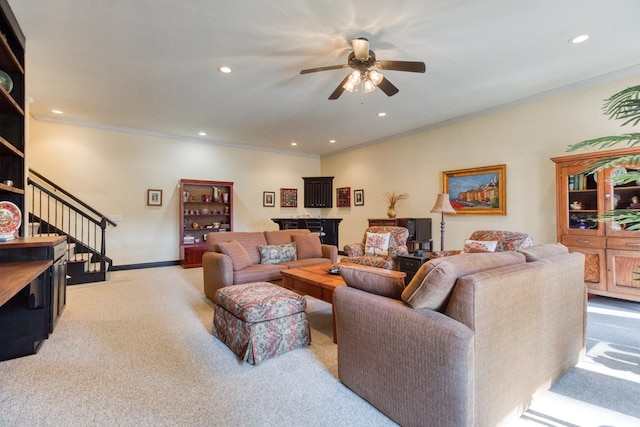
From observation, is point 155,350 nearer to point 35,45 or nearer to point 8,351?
point 8,351

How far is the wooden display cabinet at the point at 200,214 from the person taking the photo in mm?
6414

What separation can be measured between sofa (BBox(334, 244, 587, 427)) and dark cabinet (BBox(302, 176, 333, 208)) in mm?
6540

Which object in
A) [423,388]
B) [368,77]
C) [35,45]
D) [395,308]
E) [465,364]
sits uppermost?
[35,45]

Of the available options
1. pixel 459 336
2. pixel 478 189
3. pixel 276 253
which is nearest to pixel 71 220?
pixel 276 253

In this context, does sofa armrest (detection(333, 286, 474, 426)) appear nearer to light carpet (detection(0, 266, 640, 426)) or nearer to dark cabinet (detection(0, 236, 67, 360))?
light carpet (detection(0, 266, 640, 426))

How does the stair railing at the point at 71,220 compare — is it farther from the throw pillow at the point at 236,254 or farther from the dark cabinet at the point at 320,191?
the dark cabinet at the point at 320,191

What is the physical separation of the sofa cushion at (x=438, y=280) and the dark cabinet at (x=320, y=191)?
6.91m

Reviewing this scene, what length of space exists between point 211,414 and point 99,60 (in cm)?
389

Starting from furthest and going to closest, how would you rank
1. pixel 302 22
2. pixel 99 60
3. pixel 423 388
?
pixel 99 60 → pixel 302 22 → pixel 423 388

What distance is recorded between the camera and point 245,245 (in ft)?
14.4

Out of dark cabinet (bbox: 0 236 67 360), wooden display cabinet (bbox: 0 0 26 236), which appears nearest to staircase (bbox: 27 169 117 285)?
wooden display cabinet (bbox: 0 0 26 236)

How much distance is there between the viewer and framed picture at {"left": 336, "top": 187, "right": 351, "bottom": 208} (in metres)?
8.02

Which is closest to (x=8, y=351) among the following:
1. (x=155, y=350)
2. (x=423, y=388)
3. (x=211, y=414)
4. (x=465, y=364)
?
(x=155, y=350)

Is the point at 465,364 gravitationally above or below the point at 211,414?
above
